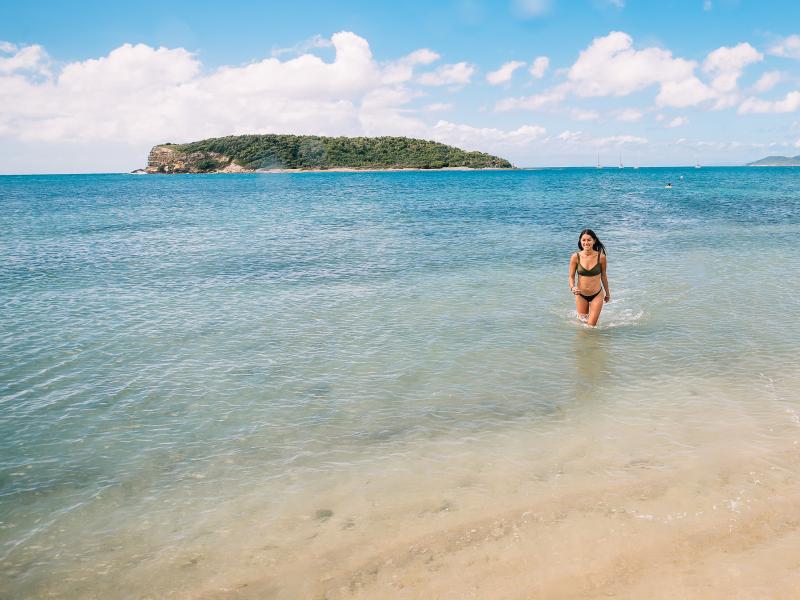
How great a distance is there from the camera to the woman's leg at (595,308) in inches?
494

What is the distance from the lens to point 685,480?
6426 millimetres

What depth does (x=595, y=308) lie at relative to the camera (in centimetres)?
1259

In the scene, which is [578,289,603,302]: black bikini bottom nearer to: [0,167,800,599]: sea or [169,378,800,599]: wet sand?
[0,167,800,599]: sea

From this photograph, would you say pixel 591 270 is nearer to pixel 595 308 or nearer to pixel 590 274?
pixel 590 274

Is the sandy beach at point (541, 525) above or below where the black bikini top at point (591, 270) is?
below

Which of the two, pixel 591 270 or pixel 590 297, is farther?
pixel 590 297

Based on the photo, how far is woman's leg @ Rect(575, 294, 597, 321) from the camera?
42.4 feet

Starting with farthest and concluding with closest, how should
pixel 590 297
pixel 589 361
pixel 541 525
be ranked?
pixel 590 297 → pixel 589 361 → pixel 541 525

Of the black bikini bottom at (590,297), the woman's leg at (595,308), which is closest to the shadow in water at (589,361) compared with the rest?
the woman's leg at (595,308)

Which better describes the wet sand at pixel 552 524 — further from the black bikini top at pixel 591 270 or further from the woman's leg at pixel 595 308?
the black bikini top at pixel 591 270

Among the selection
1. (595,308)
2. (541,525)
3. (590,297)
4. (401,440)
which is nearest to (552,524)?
(541,525)

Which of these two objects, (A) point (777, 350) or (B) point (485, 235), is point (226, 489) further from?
→ (B) point (485, 235)

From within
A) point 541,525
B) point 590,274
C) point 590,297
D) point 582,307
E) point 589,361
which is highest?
point 590,274

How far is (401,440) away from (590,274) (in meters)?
6.94
